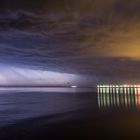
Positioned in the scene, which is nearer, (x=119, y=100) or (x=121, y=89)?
(x=119, y=100)

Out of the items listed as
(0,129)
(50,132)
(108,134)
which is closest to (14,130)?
(0,129)

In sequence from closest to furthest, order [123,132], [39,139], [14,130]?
[39,139] → [123,132] → [14,130]

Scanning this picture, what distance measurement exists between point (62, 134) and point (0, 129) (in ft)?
25.4

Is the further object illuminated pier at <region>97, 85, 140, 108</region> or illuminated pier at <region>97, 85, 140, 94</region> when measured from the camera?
illuminated pier at <region>97, 85, 140, 94</region>

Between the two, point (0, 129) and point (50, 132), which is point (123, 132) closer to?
point (50, 132)

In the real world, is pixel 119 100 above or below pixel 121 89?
below

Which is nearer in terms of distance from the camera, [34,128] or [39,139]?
[39,139]

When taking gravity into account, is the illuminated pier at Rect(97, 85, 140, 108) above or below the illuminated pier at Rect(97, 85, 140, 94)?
below

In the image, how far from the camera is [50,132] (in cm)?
2173

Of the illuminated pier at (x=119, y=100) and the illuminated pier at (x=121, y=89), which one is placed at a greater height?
the illuminated pier at (x=121, y=89)

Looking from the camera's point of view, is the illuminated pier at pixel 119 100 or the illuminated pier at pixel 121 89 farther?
the illuminated pier at pixel 121 89

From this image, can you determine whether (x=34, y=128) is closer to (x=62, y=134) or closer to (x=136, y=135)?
(x=62, y=134)

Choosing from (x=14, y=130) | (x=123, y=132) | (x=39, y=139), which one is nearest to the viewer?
(x=39, y=139)

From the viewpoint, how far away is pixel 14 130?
22.7 m
